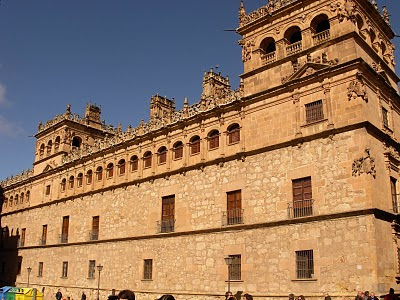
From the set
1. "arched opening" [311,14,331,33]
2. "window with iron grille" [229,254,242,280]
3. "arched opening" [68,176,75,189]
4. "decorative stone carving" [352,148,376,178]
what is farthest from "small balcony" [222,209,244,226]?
"arched opening" [68,176,75,189]

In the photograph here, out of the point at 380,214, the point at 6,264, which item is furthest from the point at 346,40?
the point at 6,264

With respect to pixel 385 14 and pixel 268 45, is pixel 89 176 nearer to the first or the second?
pixel 268 45

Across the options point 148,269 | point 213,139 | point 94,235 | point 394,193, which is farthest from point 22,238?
point 394,193

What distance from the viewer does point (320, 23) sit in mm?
21266

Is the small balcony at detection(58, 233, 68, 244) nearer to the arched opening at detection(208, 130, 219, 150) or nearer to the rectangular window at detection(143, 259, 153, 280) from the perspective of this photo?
the rectangular window at detection(143, 259, 153, 280)

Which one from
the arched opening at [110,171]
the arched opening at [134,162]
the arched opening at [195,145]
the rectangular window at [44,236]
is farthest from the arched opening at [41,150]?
the arched opening at [195,145]

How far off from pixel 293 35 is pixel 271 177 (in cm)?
738

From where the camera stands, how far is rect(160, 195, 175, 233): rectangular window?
24.9 metres

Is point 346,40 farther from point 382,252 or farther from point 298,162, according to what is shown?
point 382,252

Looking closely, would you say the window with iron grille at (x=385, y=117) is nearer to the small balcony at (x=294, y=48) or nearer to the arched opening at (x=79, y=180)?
the small balcony at (x=294, y=48)

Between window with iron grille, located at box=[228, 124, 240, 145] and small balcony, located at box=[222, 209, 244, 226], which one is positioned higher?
window with iron grille, located at box=[228, 124, 240, 145]

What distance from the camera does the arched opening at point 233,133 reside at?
2270 centimetres

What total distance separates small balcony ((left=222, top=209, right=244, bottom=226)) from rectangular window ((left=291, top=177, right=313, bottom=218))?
2.95 metres

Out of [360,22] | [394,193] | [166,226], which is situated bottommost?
[166,226]
